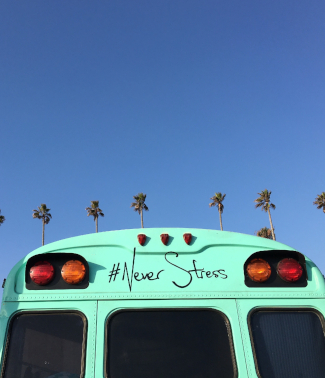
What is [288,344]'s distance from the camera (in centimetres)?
290

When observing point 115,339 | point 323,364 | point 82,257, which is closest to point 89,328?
point 115,339

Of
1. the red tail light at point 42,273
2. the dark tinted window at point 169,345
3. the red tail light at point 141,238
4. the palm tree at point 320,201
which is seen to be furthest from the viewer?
the palm tree at point 320,201

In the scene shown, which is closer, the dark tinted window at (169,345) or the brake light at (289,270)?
the dark tinted window at (169,345)

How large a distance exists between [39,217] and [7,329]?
5810 cm

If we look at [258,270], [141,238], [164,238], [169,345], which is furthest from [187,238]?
[169,345]

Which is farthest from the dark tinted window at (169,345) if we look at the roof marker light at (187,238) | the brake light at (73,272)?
the roof marker light at (187,238)

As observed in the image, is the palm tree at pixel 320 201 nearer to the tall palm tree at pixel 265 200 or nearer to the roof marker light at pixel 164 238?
the tall palm tree at pixel 265 200

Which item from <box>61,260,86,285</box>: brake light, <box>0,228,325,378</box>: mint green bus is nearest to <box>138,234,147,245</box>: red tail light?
<box>0,228,325,378</box>: mint green bus

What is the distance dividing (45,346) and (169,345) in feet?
2.96

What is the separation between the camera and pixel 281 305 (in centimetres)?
297

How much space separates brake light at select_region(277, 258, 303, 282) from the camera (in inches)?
119

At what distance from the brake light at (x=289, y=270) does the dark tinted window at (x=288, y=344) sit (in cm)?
26

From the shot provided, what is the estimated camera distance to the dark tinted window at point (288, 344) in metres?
2.81

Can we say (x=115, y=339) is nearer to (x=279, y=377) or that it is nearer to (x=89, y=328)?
(x=89, y=328)
